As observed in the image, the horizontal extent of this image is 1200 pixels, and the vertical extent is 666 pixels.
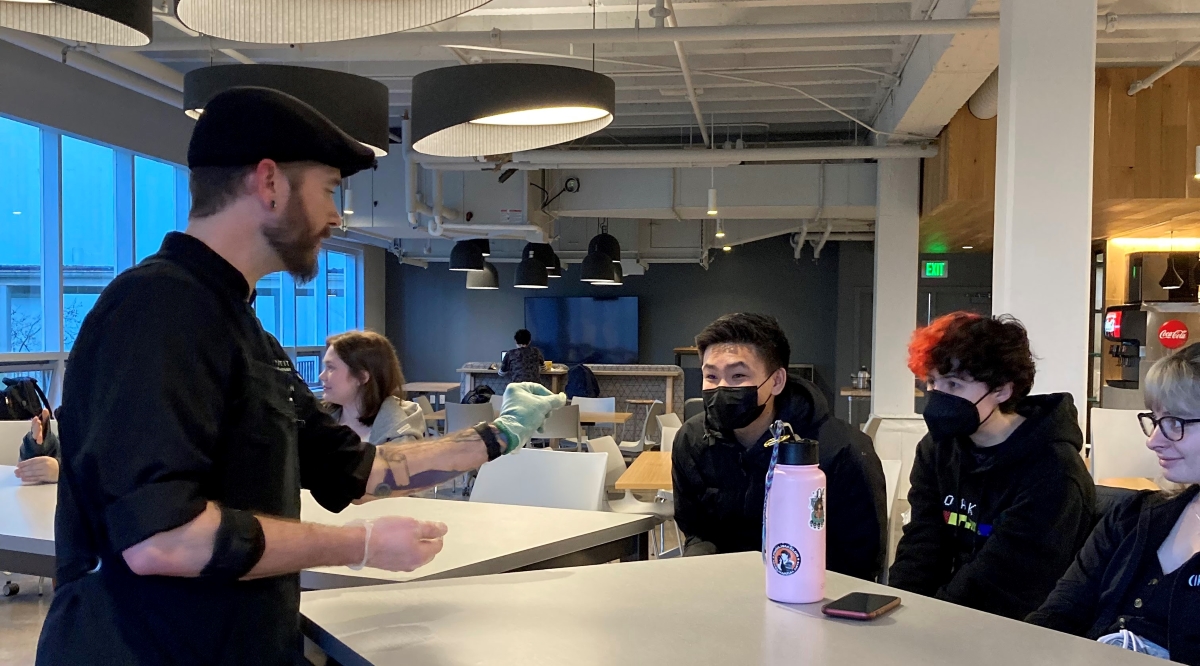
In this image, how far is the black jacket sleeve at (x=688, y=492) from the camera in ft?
8.86

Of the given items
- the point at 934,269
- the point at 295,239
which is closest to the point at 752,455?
the point at 295,239

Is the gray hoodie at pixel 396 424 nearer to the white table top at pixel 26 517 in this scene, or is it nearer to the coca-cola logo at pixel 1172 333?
the white table top at pixel 26 517

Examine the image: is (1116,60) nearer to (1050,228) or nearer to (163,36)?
(1050,228)

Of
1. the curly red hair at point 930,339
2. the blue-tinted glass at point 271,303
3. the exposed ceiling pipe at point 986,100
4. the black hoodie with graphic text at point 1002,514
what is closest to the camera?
the black hoodie with graphic text at point 1002,514

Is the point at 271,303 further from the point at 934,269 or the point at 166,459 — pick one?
the point at 166,459

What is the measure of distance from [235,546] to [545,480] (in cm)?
220

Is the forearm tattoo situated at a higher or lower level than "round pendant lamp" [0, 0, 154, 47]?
lower

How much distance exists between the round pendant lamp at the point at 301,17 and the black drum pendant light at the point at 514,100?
2.32 feet

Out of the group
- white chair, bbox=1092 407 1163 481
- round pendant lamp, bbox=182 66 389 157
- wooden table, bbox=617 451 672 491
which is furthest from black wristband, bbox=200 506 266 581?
white chair, bbox=1092 407 1163 481

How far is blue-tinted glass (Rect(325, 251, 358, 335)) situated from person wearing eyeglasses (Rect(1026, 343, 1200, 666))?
1288cm

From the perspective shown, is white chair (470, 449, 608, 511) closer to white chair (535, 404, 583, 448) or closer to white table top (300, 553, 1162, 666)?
white table top (300, 553, 1162, 666)

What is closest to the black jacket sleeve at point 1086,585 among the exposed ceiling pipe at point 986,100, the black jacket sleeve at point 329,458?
the black jacket sleeve at point 329,458

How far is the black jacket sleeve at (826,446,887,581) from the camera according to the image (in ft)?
7.98

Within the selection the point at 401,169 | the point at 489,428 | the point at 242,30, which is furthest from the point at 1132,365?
the point at 242,30
